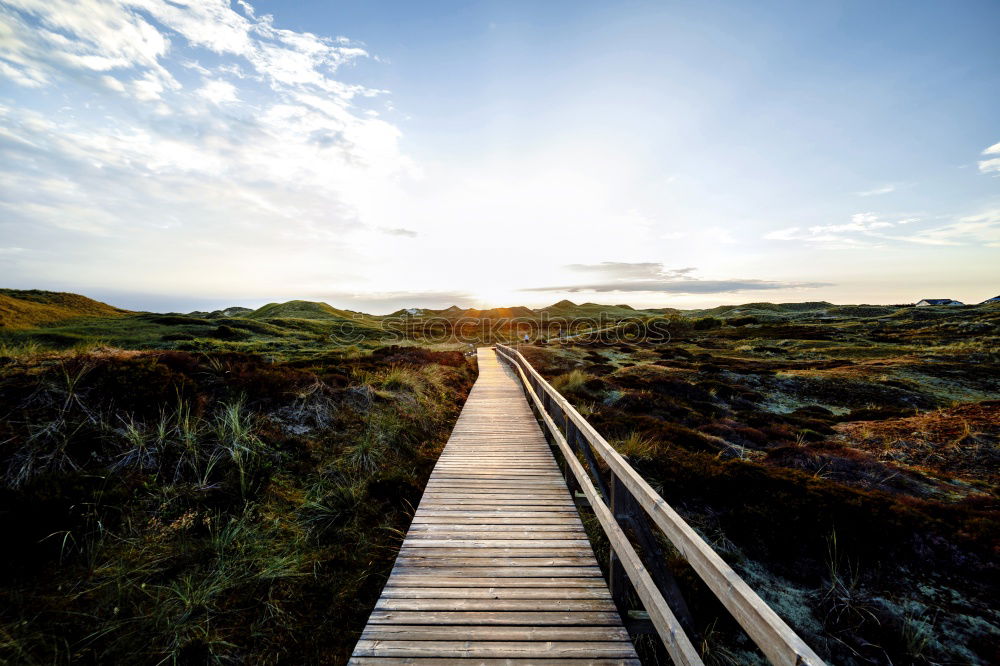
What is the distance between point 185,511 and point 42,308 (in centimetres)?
5464

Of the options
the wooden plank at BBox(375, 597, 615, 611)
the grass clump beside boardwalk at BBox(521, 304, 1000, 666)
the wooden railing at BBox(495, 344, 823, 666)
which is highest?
the wooden railing at BBox(495, 344, 823, 666)

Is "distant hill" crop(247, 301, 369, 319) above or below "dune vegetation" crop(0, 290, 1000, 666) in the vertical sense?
above

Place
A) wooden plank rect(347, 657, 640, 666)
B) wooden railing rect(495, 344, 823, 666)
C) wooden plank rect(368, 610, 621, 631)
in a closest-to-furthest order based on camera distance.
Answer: wooden railing rect(495, 344, 823, 666) < wooden plank rect(347, 657, 640, 666) < wooden plank rect(368, 610, 621, 631)

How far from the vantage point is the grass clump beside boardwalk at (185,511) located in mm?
3105

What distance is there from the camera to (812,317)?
198 ft

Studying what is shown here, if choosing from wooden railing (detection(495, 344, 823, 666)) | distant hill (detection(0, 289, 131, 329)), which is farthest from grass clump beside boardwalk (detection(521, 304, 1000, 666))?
distant hill (detection(0, 289, 131, 329))

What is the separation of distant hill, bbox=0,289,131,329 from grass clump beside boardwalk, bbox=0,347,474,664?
3694 centimetres

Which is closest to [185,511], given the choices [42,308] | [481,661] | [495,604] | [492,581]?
[492,581]

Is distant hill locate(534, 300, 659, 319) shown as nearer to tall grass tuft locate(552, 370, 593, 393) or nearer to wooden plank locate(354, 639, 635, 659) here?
tall grass tuft locate(552, 370, 593, 393)

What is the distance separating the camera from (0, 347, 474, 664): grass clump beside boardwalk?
3.11 metres

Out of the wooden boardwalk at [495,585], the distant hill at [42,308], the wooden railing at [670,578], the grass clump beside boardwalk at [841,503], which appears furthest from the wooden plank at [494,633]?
the distant hill at [42,308]

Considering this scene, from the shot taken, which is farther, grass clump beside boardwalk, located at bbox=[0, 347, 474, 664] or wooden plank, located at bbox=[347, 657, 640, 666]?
grass clump beside boardwalk, located at bbox=[0, 347, 474, 664]

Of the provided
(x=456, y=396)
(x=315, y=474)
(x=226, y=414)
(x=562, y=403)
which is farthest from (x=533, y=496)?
(x=456, y=396)

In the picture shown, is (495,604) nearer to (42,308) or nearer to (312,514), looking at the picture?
(312,514)
